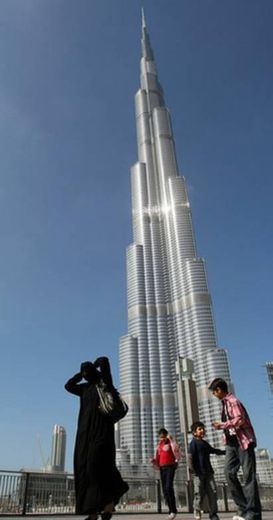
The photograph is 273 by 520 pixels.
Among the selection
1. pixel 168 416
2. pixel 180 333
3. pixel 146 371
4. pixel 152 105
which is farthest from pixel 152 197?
pixel 168 416

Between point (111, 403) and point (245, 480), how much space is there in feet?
6.91

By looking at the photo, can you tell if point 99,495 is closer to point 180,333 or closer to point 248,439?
point 248,439

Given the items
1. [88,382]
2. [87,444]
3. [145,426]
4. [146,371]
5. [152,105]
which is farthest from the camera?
[152,105]

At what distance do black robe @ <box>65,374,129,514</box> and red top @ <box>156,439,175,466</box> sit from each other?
14.5 ft

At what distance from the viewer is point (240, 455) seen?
4730 millimetres

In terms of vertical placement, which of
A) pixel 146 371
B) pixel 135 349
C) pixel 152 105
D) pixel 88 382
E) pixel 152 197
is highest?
pixel 152 105

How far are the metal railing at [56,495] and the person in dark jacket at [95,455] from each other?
6.69m

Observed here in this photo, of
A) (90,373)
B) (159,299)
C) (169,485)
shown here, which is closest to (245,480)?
(90,373)

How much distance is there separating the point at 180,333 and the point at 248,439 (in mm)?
148070

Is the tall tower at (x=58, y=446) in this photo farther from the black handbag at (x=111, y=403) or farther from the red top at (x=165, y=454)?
the black handbag at (x=111, y=403)

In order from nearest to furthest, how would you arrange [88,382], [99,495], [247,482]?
1. [99,495]
2. [88,382]
3. [247,482]

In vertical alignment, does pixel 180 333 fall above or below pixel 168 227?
below

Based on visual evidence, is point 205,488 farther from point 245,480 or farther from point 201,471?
point 245,480

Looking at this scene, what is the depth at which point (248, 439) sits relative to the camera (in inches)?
184
